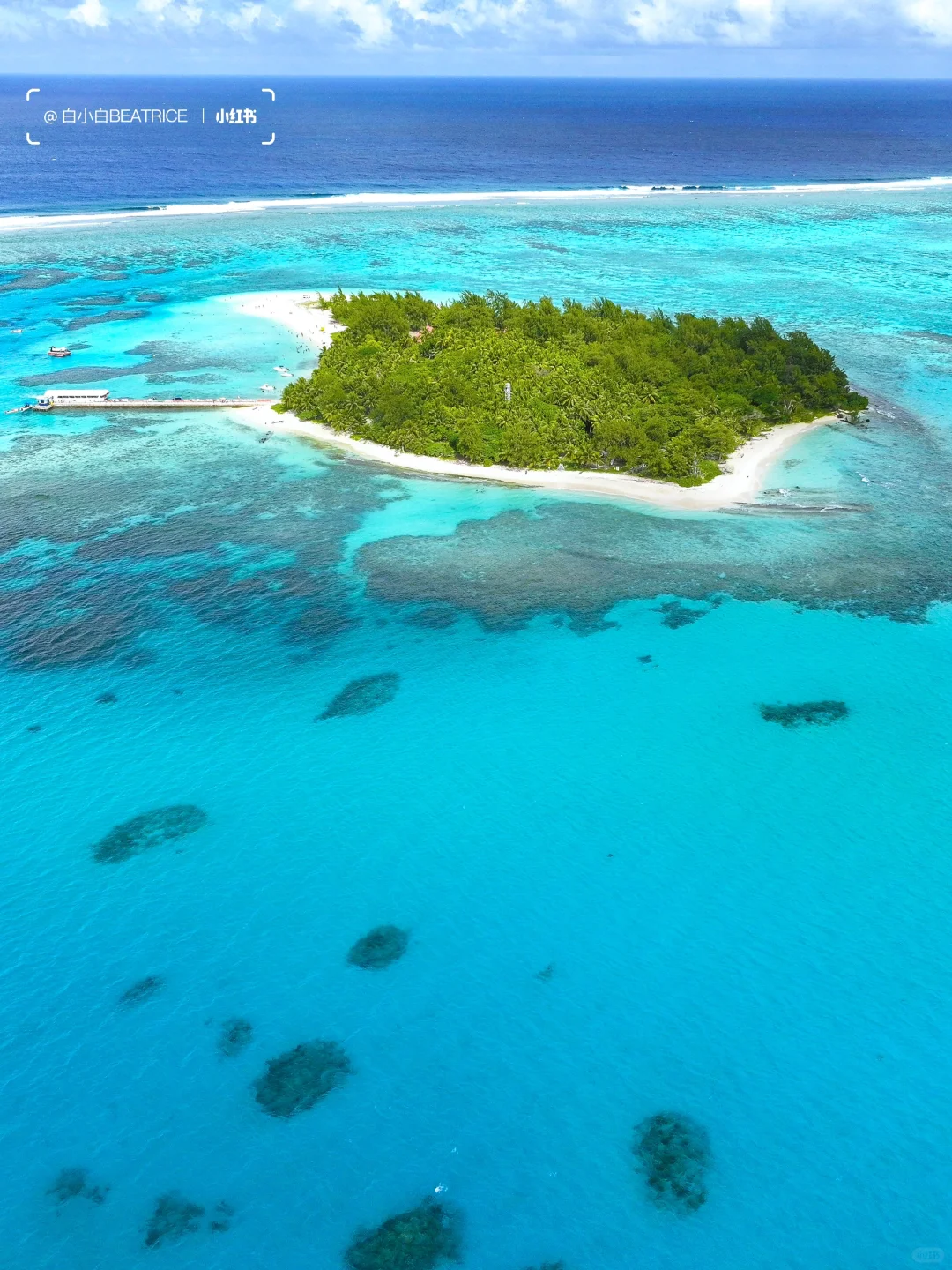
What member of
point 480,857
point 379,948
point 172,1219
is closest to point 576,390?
point 480,857

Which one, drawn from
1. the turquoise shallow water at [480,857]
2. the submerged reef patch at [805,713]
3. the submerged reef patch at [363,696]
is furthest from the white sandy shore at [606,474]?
the submerged reef patch at [363,696]

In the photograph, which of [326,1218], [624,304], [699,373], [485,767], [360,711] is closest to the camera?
A: [326,1218]

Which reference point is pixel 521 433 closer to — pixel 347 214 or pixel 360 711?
pixel 360 711

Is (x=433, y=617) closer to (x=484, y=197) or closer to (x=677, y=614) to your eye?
(x=677, y=614)

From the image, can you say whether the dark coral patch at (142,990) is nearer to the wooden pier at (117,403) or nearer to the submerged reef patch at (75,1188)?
the submerged reef patch at (75,1188)

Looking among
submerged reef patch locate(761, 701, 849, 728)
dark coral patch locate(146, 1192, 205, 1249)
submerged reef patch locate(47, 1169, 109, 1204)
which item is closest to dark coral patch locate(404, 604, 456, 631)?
submerged reef patch locate(761, 701, 849, 728)

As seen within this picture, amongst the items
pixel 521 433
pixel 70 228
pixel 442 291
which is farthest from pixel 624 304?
pixel 70 228
